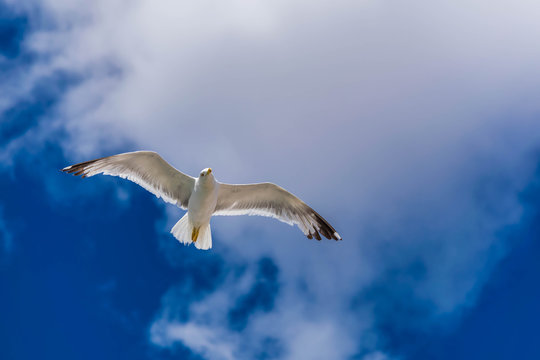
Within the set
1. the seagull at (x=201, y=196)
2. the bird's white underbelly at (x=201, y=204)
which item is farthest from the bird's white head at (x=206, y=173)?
the bird's white underbelly at (x=201, y=204)

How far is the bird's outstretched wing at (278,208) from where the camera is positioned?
37.6ft

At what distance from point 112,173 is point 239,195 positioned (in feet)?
8.63

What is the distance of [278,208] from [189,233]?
6.47 feet

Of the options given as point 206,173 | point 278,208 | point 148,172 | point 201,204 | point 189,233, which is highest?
point 148,172

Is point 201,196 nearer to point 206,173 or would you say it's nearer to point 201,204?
point 201,204

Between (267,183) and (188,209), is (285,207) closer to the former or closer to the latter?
(267,183)

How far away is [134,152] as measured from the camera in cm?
1080

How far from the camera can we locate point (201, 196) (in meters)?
10.7

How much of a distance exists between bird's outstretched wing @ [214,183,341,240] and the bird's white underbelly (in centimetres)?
53

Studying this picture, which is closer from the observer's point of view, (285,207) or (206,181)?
(206,181)

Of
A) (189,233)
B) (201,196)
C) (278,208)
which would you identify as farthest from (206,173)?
(278,208)

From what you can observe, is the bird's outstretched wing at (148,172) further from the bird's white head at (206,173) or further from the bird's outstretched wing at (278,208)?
the bird's outstretched wing at (278,208)

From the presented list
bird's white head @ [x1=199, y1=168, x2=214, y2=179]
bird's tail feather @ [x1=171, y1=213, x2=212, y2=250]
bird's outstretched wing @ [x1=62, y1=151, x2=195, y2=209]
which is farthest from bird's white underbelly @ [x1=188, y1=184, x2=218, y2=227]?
bird's outstretched wing @ [x1=62, y1=151, x2=195, y2=209]

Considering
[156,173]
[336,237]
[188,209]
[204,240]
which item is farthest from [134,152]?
[336,237]
